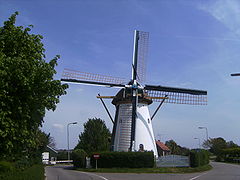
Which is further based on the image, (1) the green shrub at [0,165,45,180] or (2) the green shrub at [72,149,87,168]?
(2) the green shrub at [72,149,87,168]

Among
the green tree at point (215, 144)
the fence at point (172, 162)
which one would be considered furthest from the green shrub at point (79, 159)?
the green tree at point (215, 144)

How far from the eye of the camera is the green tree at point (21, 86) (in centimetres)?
972

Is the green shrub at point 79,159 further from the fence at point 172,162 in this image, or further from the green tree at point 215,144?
the green tree at point 215,144

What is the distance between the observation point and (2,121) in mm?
9461

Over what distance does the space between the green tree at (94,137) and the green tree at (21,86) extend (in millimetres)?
39194

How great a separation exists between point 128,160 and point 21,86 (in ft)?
76.8

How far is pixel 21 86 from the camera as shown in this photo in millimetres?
10367

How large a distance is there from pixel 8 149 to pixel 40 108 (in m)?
2.12

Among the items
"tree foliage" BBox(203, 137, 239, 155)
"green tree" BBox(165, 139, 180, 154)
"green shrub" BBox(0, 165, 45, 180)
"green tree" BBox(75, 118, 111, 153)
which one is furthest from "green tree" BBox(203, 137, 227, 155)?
"green shrub" BBox(0, 165, 45, 180)

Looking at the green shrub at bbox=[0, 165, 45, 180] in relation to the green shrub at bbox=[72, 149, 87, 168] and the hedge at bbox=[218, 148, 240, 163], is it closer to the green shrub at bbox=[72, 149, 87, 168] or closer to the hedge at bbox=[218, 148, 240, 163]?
the green shrub at bbox=[72, 149, 87, 168]

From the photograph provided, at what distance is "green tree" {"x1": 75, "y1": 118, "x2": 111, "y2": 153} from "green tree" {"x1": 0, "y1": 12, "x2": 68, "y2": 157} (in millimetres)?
39194

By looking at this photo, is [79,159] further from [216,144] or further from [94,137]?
[216,144]

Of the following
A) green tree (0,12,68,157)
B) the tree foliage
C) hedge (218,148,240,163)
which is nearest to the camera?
green tree (0,12,68,157)

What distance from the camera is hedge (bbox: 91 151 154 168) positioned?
31672mm
